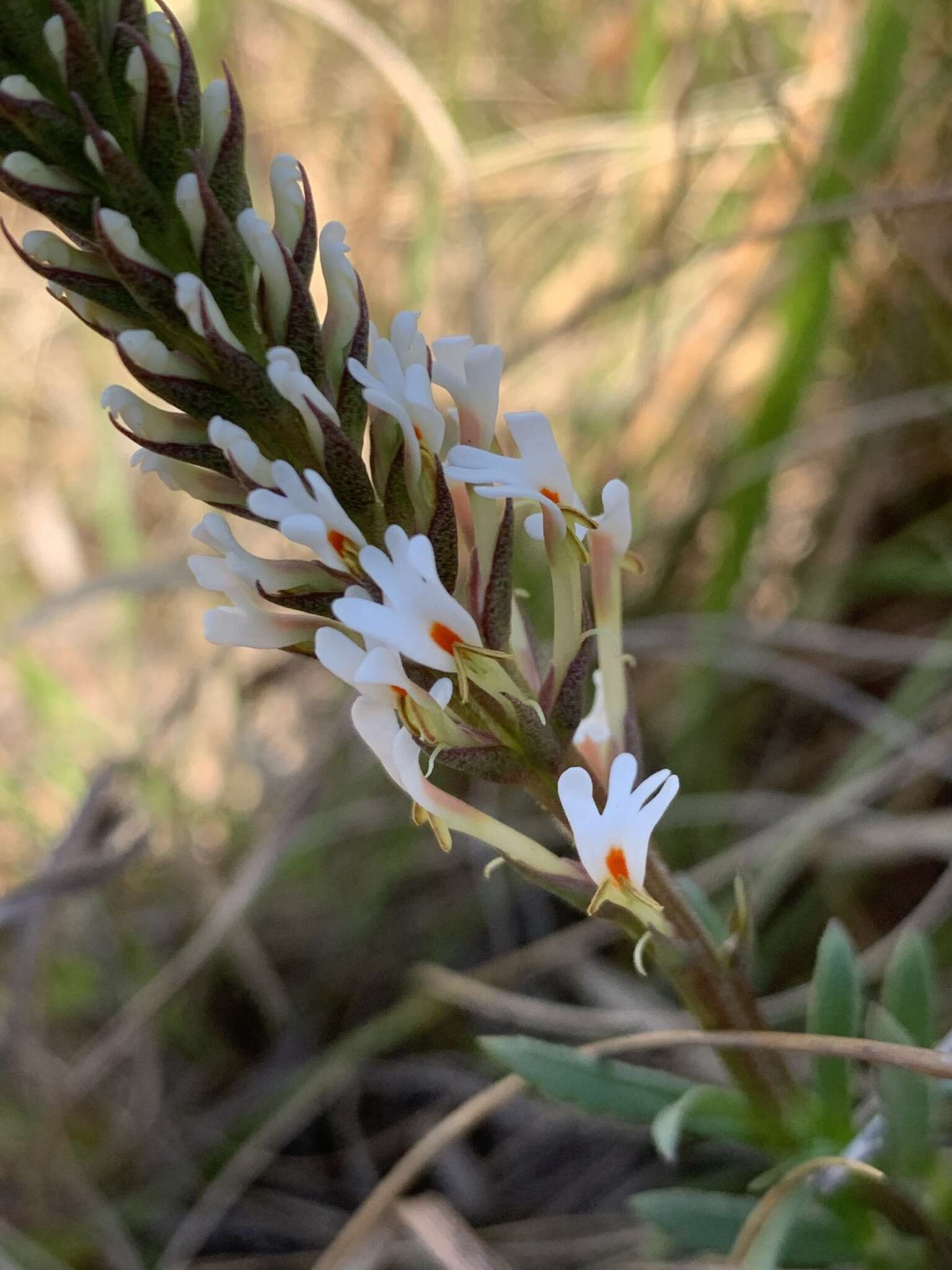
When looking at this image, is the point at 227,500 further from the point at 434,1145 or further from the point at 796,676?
the point at 796,676

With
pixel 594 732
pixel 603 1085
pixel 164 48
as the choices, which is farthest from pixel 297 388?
pixel 603 1085

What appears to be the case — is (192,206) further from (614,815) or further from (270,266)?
(614,815)

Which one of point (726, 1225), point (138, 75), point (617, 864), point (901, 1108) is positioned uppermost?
point (138, 75)

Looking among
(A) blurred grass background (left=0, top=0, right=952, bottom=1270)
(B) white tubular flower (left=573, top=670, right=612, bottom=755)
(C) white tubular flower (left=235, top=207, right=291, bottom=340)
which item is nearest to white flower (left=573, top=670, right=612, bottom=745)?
(B) white tubular flower (left=573, top=670, right=612, bottom=755)

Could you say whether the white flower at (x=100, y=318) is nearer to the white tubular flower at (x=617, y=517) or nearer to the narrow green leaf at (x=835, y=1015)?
the white tubular flower at (x=617, y=517)

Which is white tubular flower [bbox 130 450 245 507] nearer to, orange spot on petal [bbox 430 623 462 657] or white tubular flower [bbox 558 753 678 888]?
orange spot on petal [bbox 430 623 462 657]

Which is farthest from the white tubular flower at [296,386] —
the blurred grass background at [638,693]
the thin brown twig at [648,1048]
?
the blurred grass background at [638,693]

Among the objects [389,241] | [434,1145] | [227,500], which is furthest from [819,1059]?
[389,241]
